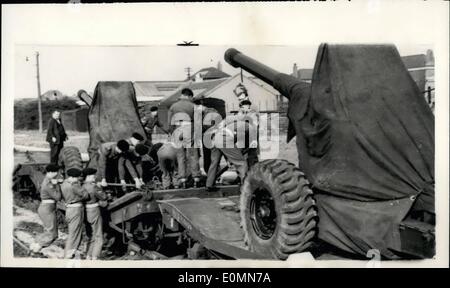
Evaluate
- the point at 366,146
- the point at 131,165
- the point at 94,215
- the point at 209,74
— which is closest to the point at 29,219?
the point at 94,215

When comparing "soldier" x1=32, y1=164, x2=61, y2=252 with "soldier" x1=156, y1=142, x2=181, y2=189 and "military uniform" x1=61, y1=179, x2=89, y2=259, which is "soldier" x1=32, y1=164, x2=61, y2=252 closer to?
"military uniform" x1=61, y1=179, x2=89, y2=259

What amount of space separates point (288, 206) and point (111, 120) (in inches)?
95.4

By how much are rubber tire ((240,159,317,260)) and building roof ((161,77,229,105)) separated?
3.81 ft

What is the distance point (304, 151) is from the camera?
643 cm

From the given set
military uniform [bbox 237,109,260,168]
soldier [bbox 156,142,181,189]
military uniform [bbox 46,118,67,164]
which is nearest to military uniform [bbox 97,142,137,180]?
soldier [bbox 156,142,181,189]

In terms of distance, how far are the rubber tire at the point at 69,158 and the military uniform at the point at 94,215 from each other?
0.26m

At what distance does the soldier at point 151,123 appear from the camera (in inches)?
289

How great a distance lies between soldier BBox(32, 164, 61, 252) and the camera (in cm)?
725

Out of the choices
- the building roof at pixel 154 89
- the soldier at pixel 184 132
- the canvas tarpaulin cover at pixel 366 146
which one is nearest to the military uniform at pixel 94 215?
the soldier at pixel 184 132

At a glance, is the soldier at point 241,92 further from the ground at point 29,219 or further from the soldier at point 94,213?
the soldier at point 94,213

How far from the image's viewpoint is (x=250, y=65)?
698 centimetres

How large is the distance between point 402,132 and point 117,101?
319 cm

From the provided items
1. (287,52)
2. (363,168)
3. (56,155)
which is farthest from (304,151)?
(56,155)

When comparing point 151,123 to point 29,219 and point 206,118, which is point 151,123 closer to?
point 206,118
